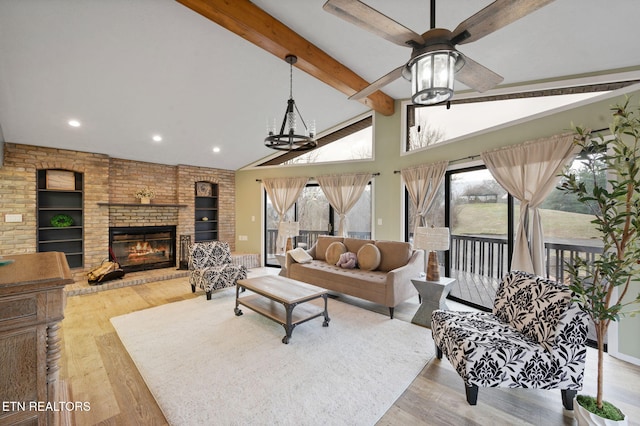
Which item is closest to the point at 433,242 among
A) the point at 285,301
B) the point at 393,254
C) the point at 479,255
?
the point at 393,254

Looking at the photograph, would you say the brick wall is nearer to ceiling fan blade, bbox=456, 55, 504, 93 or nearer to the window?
the window

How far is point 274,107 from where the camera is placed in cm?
441

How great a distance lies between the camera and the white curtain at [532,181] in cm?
276

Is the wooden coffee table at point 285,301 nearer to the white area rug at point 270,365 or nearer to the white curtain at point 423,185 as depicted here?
the white area rug at point 270,365

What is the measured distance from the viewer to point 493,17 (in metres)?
1.24

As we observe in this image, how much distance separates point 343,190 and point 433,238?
2453 mm

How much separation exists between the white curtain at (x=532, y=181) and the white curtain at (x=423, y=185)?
94cm

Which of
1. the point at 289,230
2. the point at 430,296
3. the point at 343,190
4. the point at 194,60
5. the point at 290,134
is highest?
the point at 194,60

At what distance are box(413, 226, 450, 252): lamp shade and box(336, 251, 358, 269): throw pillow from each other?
1248mm

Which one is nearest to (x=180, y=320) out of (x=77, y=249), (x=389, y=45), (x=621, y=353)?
(x=77, y=249)

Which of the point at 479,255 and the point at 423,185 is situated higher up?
the point at 423,185

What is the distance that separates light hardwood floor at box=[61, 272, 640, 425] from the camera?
5.76 feet

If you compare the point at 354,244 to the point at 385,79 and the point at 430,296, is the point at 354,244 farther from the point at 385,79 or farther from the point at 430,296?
the point at 385,79

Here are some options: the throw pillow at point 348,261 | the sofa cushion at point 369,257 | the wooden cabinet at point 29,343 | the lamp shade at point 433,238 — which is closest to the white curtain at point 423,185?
the sofa cushion at point 369,257
